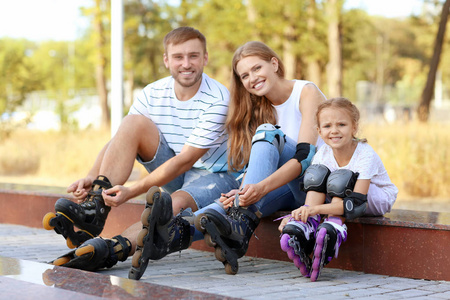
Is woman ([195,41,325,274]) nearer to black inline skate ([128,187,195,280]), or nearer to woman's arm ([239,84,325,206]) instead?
woman's arm ([239,84,325,206])

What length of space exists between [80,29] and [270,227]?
4262 centimetres

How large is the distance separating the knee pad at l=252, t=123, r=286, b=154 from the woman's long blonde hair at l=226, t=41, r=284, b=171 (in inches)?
10.6

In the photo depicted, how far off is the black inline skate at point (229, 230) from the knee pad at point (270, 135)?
0.37 metres

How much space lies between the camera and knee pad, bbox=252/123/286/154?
3.63 metres

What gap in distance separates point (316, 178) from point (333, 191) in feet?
0.40

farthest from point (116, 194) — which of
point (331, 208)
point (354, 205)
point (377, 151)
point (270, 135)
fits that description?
point (377, 151)

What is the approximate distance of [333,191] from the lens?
3.45 metres

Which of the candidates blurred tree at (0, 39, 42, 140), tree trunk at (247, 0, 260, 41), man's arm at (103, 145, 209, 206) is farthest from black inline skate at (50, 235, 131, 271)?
tree trunk at (247, 0, 260, 41)

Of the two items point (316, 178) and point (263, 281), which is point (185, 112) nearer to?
point (316, 178)

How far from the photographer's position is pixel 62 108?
52.1 ft

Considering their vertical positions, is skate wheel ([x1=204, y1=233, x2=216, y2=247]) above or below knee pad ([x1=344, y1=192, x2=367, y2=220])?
below

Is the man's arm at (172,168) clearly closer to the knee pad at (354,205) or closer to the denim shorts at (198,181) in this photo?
the denim shorts at (198,181)

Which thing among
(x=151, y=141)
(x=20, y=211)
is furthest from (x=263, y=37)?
(x=151, y=141)

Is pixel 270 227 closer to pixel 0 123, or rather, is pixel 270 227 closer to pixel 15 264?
pixel 15 264
